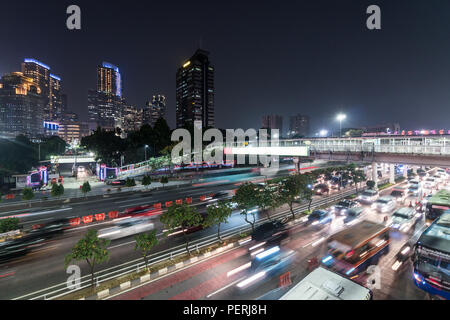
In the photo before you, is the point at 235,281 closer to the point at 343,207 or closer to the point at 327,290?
the point at 327,290

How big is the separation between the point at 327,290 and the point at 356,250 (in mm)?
6474

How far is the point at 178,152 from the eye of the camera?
2191 inches

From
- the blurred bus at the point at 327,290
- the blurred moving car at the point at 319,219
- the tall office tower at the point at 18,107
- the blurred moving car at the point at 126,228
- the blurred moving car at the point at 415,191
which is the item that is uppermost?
the tall office tower at the point at 18,107

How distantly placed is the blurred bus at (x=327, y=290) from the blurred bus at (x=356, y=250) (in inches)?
190

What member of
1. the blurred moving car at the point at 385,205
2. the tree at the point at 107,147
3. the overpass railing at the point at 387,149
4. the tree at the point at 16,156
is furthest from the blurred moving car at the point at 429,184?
the tree at the point at 16,156

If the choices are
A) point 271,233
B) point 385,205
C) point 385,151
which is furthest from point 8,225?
point 385,151

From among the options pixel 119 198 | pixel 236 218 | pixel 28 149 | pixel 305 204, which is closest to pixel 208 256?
pixel 236 218

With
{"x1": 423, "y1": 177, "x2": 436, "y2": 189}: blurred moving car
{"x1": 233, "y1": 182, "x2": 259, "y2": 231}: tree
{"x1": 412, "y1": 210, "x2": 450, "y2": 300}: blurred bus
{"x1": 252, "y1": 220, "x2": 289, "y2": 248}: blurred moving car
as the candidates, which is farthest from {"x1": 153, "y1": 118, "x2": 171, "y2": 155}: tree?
{"x1": 423, "y1": 177, "x2": 436, "y2": 189}: blurred moving car

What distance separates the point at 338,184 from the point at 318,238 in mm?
26342

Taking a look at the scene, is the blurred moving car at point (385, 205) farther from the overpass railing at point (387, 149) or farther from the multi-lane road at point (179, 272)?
the multi-lane road at point (179, 272)

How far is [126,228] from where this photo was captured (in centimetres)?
2097

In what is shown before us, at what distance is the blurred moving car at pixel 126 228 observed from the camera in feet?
63.7

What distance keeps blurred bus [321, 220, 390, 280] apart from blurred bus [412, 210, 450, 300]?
2750 millimetres

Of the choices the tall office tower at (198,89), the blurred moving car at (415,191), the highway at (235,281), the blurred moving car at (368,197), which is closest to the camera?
the highway at (235,281)
